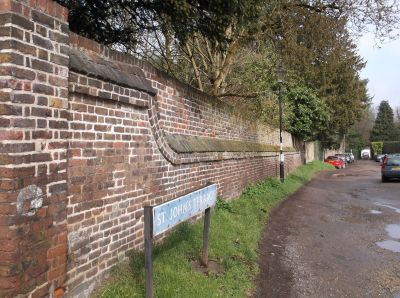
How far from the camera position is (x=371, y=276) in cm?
647

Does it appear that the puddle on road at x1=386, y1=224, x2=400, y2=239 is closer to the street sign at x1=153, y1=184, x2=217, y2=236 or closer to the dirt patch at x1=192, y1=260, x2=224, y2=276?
the dirt patch at x1=192, y1=260, x2=224, y2=276

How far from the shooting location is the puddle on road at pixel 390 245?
8.16 metres

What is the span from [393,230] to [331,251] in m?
2.66

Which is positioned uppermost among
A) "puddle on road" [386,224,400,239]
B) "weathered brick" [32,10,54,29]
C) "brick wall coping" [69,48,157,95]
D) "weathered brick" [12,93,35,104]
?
"weathered brick" [32,10,54,29]

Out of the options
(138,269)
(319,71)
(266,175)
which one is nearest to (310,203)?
(266,175)

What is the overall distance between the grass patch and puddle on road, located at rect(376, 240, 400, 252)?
88.7 inches

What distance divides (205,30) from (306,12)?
8.97 meters

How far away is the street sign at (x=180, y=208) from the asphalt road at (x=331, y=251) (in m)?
1.32

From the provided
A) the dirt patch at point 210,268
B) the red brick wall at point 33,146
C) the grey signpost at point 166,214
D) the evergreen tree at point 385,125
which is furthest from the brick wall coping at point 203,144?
the evergreen tree at point 385,125

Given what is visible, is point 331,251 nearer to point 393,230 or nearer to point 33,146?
point 393,230

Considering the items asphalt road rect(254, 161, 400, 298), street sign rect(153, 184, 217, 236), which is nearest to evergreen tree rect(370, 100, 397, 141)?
asphalt road rect(254, 161, 400, 298)

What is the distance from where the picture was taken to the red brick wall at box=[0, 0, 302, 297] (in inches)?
136

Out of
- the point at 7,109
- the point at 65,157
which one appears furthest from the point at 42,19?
the point at 65,157

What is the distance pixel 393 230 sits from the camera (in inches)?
387
